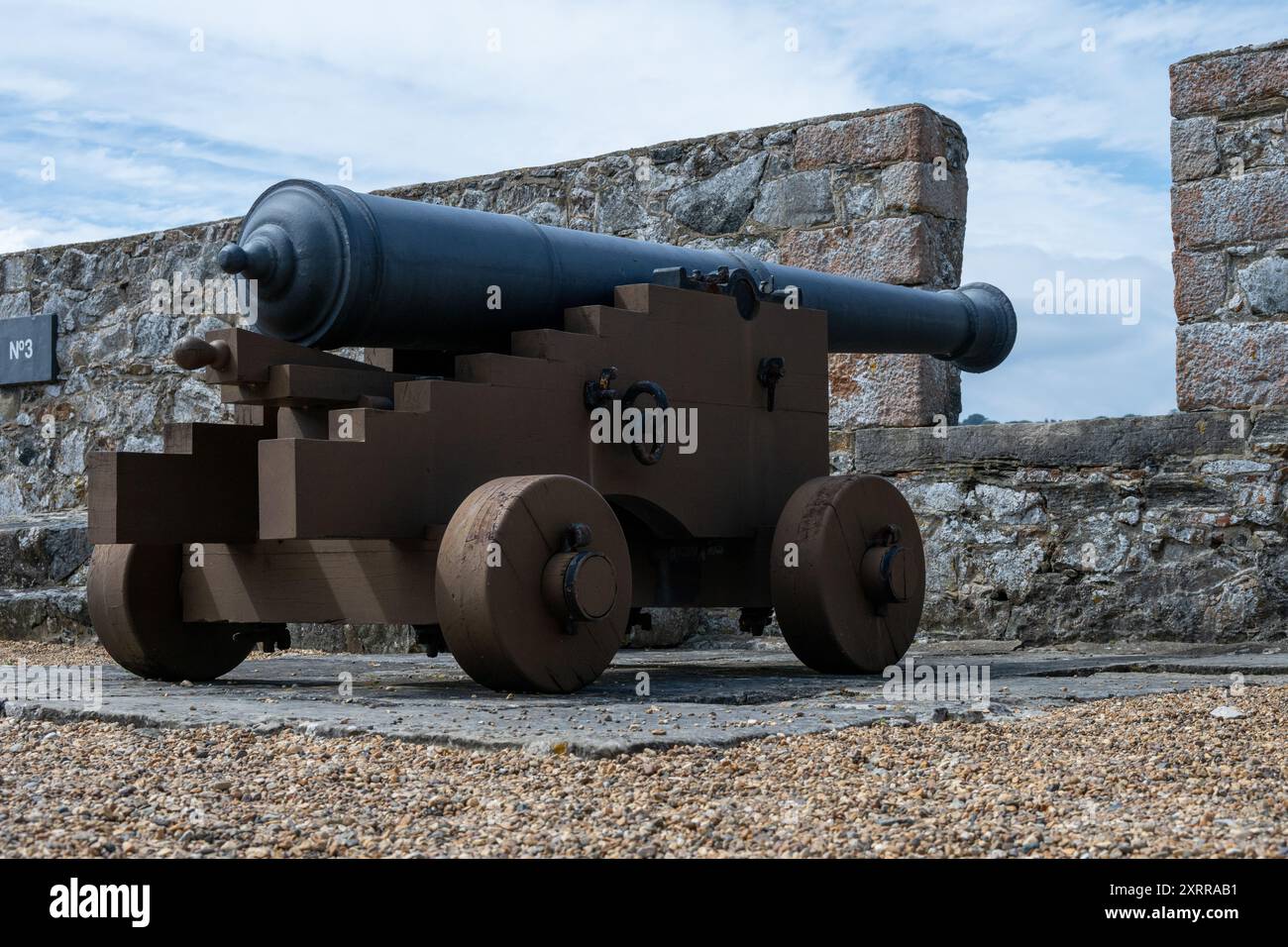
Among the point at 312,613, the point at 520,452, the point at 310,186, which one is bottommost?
the point at 312,613

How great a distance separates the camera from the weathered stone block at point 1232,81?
623cm

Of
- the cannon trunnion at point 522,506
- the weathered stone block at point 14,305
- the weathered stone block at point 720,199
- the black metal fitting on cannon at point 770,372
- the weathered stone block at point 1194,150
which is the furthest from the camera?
the weathered stone block at point 14,305

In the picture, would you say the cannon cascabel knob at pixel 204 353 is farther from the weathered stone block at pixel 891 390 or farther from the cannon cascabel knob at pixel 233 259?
the weathered stone block at pixel 891 390

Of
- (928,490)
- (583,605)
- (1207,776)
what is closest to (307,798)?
(583,605)

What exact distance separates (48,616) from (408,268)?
14.2ft

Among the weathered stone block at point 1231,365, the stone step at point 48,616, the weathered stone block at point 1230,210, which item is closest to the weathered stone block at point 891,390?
the weathered stone block at point 1231,365

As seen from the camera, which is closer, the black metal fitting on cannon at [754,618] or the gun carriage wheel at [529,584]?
the gun carriage wheel at [529,584]

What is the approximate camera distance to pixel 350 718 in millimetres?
3492

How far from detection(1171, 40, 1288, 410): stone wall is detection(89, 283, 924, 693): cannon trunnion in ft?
5.68

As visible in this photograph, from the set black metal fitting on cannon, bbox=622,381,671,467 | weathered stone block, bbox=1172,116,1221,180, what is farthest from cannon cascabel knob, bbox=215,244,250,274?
weathered stone block, bbox=1172,116,1221,180

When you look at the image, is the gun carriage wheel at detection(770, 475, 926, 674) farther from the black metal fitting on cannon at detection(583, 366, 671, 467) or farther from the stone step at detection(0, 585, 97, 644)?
the stone step at detection(0, 585, 97, 644)

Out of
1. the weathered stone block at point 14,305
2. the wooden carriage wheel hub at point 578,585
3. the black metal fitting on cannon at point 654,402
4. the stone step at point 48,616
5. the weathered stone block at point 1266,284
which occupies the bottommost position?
the stone step at point 48,616
